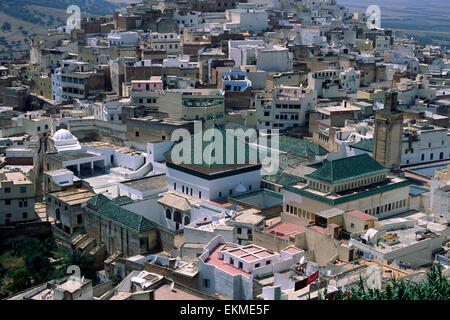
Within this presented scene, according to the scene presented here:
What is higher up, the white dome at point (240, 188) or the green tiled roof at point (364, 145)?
the green tiled roof at point (364, 145)

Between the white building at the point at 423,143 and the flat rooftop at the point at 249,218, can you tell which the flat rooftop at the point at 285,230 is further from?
the white building at the point at 423,143

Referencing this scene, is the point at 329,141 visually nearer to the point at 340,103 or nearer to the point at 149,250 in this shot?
the point at 340,103

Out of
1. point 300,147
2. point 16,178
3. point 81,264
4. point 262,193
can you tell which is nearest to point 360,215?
point 262,193

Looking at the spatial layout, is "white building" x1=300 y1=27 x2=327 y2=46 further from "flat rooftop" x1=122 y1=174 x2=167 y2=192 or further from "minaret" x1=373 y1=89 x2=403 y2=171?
"flat rooftop" x1=122 y1=174 x2=167 y2=192

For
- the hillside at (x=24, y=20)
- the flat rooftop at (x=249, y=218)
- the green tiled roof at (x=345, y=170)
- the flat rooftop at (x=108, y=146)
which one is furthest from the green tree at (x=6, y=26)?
the green tiled roof at (x=345, y=170)

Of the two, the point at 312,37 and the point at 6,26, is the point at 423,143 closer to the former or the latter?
the point at 312,37
